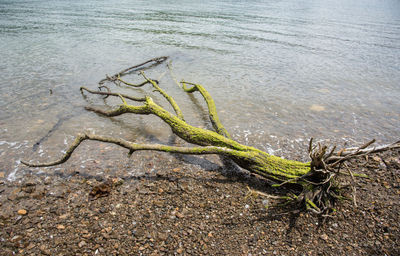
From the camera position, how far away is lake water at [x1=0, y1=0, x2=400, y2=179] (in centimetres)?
577

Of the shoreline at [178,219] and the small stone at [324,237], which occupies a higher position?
the small stone at [324,237]

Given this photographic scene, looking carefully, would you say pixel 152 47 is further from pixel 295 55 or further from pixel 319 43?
pixel 319 43

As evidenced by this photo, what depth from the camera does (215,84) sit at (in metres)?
9.13

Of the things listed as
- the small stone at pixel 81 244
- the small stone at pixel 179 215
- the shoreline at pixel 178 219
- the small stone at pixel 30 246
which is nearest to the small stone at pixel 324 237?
the shoreline at pixel 178 219

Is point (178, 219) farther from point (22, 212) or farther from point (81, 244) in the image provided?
point (22, 212)

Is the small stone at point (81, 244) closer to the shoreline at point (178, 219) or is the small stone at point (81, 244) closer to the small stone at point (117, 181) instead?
the shoreline at point (178, 219)

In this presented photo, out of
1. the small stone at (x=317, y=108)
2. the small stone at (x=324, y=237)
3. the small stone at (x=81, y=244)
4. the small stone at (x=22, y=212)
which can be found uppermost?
the small stone at (x=317, y=108)

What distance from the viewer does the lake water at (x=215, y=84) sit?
18.9 ft

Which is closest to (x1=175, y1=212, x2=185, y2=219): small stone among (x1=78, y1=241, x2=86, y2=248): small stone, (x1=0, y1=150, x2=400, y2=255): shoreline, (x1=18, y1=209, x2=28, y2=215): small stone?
(x1=0, y1=150, x2=400, y2=255): shoreline

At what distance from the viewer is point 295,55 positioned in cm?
1289

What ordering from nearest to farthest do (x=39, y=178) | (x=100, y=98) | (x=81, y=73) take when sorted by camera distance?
1. (x=39, y=178)
2. (x=100, y=98)
3. (x=81, y=73)

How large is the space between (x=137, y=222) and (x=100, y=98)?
5.84 m

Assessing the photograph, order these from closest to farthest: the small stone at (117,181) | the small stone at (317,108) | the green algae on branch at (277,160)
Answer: the green algae on branch at (277,160) < the small stone at (117,181) < the small stone at (317,108)

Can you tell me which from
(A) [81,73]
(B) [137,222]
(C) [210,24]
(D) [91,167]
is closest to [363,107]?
(B) [137,222]
